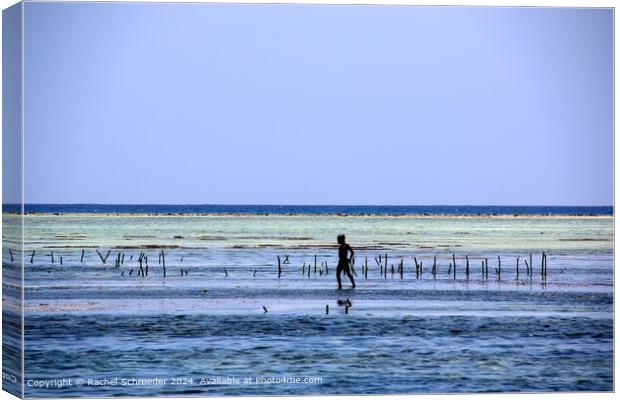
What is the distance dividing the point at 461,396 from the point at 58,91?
7048mm

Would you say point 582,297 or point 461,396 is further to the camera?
point 582,297

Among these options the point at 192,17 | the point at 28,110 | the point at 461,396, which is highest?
the point at 192,17

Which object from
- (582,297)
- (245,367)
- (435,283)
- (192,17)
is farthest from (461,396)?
(435,283)

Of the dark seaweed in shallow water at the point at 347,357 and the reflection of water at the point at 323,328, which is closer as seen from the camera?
the dark seaweed in shallow water at the point at 347,357

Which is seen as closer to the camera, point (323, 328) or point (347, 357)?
point (347, 357)

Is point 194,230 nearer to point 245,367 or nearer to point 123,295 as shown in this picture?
point 123,295

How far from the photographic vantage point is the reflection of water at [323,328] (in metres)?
19.0

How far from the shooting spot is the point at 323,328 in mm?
23438

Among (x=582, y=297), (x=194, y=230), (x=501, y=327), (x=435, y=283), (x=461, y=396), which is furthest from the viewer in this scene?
(x=194, y=230)

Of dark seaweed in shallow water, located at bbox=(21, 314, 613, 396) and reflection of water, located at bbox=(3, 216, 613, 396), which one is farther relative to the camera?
reflection of water, located at bbox=(3, 216, 613, 396)

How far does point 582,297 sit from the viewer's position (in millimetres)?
29547

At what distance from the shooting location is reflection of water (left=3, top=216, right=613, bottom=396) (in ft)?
62.3

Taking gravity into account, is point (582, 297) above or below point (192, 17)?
below

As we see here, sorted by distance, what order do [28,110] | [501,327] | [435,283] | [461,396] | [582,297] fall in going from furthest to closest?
1. [435,283]
2. [582,297]
3. [501,327]
4. [461,396]
5. [28,110]
